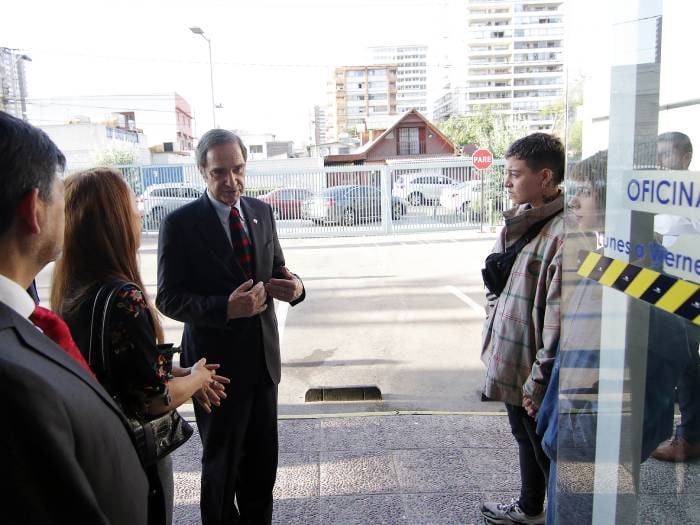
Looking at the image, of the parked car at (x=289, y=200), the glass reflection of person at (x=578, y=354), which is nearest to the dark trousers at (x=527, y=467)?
the glass reflection of person at (x=578, y=354)

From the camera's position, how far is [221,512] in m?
2.54

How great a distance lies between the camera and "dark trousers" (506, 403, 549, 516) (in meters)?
2.70

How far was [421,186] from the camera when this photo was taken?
16891mm

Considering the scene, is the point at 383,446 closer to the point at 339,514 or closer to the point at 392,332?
the point at 339,514

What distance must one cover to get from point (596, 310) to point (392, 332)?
17.6 ft

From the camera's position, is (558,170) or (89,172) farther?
(558,170)

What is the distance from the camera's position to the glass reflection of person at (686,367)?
1.38 m

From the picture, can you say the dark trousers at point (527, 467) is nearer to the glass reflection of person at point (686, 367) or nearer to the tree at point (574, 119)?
the glass reflection of person at point (686, 367)

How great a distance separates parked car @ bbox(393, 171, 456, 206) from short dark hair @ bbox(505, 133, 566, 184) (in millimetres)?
14305

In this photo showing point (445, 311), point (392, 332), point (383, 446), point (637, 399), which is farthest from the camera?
point (445, 311)

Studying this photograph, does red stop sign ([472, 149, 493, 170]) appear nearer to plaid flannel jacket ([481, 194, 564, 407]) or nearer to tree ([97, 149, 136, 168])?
plaid flannel jacket ([481, 194, 564, 407])

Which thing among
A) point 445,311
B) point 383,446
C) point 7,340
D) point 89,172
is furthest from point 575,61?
point 445,311

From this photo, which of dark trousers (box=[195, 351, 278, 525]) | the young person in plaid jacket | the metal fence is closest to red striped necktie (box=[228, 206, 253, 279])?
dark trousers (box=[195, 351, 278, 525])

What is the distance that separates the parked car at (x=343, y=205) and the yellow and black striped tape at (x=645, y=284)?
607 inches
